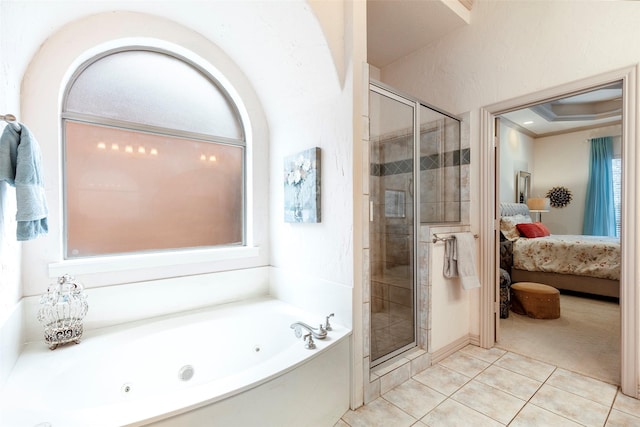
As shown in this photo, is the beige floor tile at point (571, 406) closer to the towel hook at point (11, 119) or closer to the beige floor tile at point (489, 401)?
the beige floor tile at point (489, 401)

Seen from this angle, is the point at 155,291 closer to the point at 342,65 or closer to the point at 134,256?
the point at 134,256

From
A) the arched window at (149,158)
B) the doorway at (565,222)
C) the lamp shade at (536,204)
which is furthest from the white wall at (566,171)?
the arched window at (149,158)

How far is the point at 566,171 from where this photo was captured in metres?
5.99

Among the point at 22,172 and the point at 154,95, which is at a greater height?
the point at 154,95

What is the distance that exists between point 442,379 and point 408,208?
1.24m

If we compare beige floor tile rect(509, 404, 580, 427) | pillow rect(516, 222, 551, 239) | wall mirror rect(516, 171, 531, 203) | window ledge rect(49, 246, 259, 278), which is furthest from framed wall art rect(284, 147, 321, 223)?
wall mirror rect(516, 171, 531, 203)

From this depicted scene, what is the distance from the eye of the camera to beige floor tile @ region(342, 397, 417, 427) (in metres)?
1.64

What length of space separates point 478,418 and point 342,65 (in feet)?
7.27

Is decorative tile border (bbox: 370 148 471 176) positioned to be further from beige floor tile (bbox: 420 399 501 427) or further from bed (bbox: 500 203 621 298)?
bed (bbox: 500 203 621 298)

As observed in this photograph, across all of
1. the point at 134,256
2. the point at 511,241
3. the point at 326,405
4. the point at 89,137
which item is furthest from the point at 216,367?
the point at 511,241

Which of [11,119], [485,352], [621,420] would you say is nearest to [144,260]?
[11,119]

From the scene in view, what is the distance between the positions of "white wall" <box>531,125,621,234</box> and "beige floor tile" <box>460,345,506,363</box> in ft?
16.4

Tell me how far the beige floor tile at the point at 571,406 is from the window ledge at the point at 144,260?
7.35ft

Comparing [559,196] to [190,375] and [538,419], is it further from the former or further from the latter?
[190,375]
